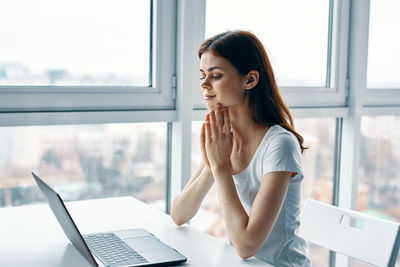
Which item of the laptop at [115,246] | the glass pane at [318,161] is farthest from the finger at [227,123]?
the glass pane at [318,161]

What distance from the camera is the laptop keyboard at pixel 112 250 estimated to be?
3.81 ft

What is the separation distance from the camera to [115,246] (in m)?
1.26

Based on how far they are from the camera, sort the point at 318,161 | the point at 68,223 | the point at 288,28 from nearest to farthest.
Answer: the point at 68,223 < the point at 288,28 < the point at 318,161

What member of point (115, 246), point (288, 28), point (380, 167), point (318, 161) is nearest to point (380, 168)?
point (380, 167)

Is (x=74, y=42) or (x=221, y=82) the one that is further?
(x=74, y=42)

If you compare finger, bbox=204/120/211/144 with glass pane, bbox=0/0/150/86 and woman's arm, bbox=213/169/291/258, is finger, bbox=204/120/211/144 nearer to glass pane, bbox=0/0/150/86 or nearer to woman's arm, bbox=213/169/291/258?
woman's arm, bbox=213/169/291/258

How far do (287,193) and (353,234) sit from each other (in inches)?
10.6

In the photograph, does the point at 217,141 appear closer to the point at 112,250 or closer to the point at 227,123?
the point at 227,123

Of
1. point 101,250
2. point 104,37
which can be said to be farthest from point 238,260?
point 104,37

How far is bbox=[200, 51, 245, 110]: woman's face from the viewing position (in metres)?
1.52

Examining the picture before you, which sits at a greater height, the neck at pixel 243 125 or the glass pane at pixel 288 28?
the glass pane at pixel 288 28

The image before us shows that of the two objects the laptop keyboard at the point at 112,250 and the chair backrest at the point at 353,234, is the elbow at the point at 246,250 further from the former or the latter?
the chair backrest at the point at 353,234

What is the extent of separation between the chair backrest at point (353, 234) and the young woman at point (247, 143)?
0.61 ft

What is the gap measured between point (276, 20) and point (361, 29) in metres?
0.46
